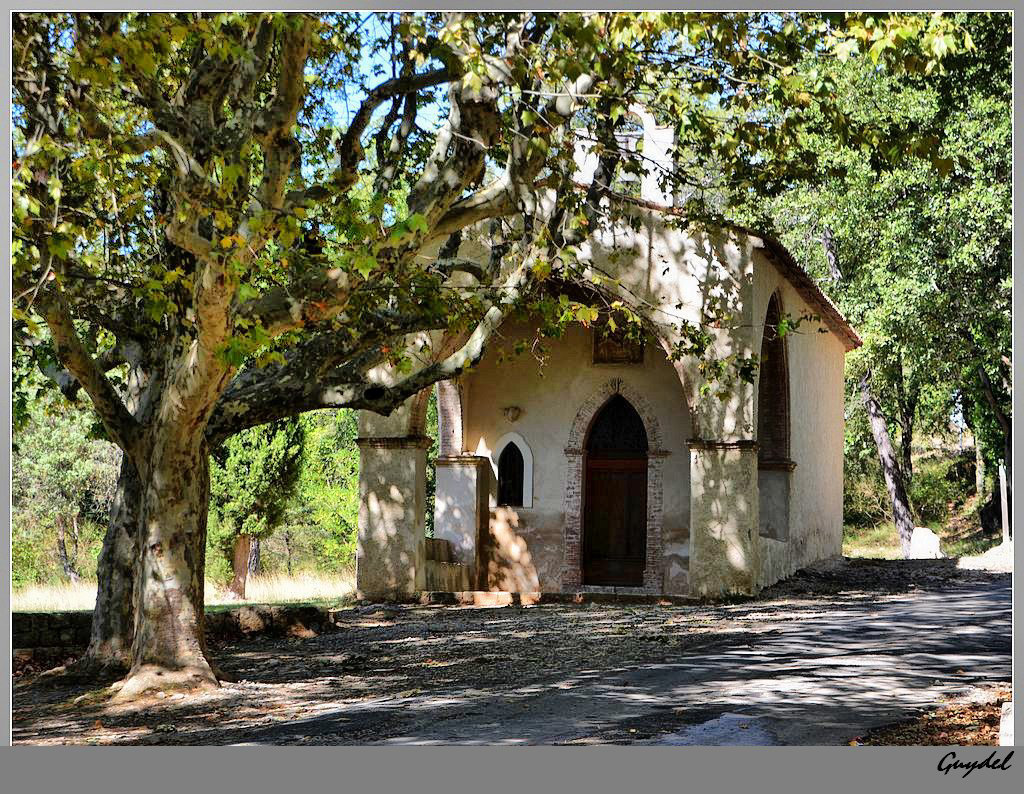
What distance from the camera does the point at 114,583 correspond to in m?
10.1

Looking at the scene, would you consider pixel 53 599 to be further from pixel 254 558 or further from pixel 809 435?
pixel 809 435

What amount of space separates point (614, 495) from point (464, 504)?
2332 mm

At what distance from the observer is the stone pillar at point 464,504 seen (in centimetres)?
1847

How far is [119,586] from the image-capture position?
10109 mm

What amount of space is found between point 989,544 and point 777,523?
779 cm

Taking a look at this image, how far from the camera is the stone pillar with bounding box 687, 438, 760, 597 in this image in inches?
586

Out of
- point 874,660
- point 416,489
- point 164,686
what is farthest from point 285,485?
point 874,660

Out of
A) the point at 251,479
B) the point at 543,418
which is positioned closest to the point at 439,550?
the point at 543,418

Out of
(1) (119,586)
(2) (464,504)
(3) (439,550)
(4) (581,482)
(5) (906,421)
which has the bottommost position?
(3) (439,550)

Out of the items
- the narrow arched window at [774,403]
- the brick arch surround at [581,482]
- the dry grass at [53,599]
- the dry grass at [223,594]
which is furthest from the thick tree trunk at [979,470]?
the dry grass at [53,599]

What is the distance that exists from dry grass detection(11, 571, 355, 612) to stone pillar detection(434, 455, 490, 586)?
181 centimetres

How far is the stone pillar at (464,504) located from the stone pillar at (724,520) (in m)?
4.41

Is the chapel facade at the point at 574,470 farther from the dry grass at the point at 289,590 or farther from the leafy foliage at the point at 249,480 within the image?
the leafy foliage at the point at 249,480

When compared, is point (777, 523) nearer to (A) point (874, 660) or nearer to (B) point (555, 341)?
(B) point (555, 341)
